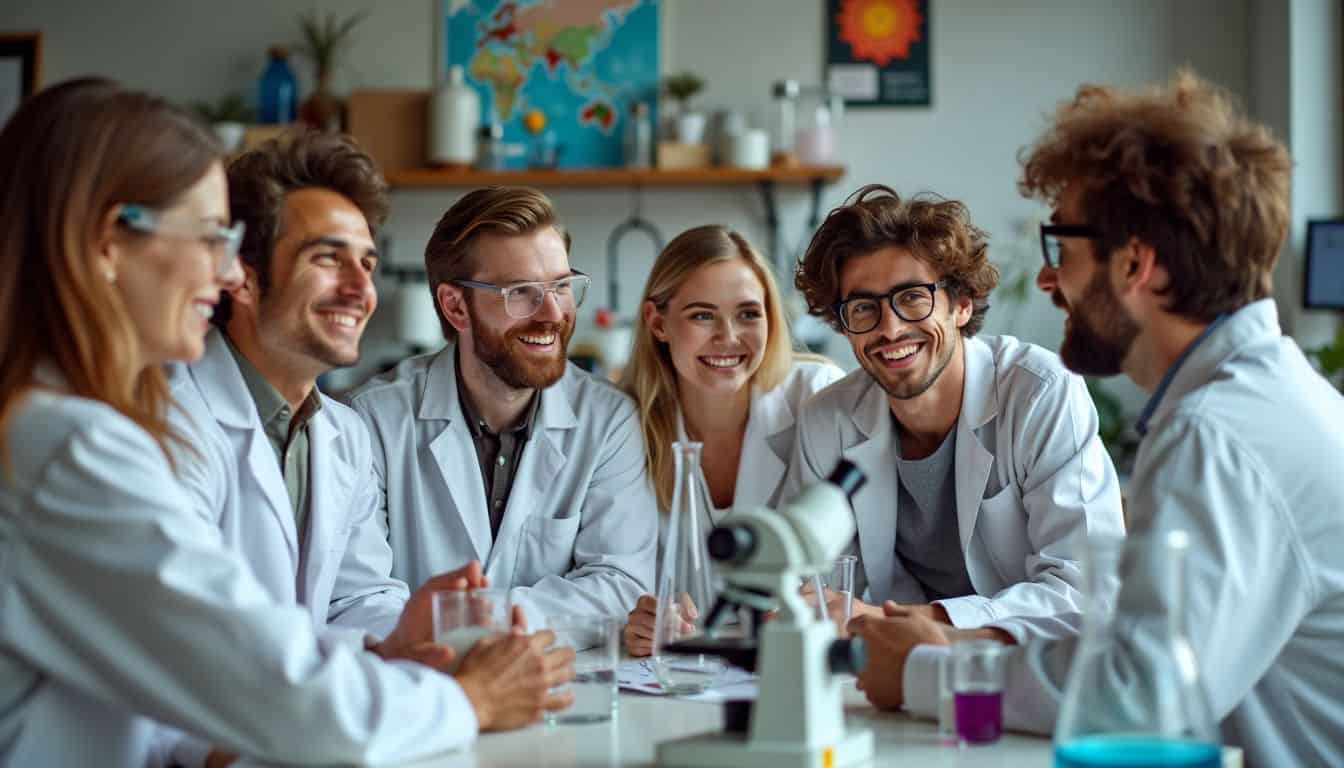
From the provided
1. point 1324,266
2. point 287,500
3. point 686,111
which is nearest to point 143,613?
point 287,500

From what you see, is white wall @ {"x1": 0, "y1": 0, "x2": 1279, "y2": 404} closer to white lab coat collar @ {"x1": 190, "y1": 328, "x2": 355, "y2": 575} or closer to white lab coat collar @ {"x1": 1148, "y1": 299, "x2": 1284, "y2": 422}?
white lab coat collar @ {"x1": 190, "y1": 328, "x2": 355, "y2": 575}

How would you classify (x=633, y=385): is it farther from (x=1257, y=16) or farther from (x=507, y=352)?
(x=1257, y=16)

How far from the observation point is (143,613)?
1.28 metres

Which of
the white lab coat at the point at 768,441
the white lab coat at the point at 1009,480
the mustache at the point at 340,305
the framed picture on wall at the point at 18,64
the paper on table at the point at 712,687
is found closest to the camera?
the paper on table at the point at 712,687

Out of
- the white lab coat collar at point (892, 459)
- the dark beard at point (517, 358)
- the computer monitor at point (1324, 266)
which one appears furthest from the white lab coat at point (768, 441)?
the computer monitor at point (1324, 266)

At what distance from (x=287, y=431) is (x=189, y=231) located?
2.33 ft

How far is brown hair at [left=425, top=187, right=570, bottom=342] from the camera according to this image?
261 centimetres

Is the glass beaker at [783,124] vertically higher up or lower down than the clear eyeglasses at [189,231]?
higher up

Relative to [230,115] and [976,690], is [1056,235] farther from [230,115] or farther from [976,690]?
[230,115]

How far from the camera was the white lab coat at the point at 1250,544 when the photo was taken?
4.76 ft

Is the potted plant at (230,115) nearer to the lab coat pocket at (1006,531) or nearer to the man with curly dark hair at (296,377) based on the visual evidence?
the man with curly dark hair at (296,377)

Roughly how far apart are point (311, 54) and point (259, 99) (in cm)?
27

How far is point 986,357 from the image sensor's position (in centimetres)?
255

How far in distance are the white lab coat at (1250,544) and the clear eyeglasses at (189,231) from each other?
94 cm
